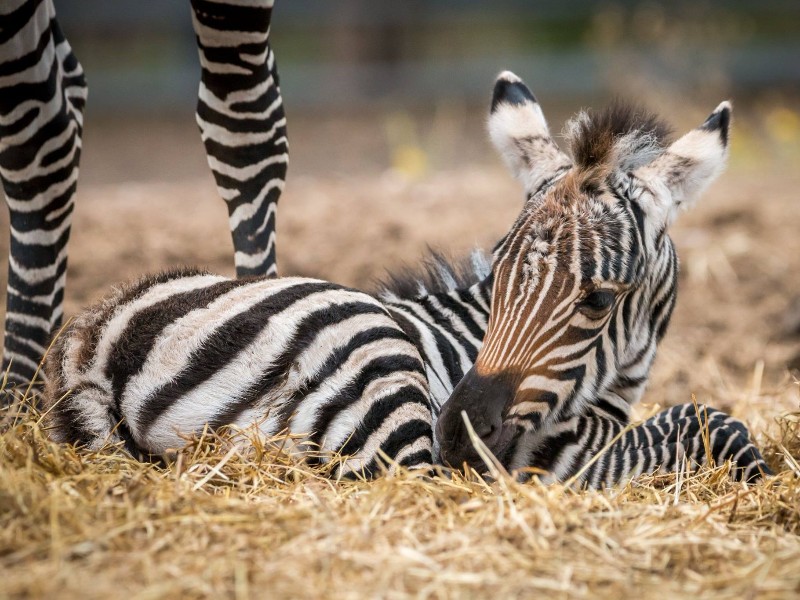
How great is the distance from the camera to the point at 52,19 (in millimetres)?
4457

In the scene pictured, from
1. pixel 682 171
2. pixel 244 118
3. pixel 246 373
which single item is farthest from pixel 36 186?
pixel 682 171

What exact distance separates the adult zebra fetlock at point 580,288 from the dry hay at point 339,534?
0.34 m

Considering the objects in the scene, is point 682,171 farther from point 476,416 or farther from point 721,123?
point 476,416

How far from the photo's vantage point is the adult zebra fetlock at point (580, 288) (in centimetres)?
332

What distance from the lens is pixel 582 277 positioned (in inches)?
132

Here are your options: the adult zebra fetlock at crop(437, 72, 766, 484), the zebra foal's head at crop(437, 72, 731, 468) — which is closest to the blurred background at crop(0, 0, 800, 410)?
the adult zebra fetlock at crop(437, 72, 766, 484)

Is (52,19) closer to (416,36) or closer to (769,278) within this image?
(769,278)

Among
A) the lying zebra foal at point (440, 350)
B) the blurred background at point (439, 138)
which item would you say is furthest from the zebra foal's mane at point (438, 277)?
the blurred background at point (439, 138)

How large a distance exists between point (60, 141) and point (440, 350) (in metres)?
2.12

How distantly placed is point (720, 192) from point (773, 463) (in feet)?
18.7

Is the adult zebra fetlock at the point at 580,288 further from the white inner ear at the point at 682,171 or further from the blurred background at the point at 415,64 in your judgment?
the blurred background at the point at 415,64

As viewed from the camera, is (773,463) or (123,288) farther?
(773,463)

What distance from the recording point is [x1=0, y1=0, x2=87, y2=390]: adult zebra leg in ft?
13.4

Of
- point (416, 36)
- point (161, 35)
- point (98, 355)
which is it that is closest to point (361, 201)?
point (98, 355)
